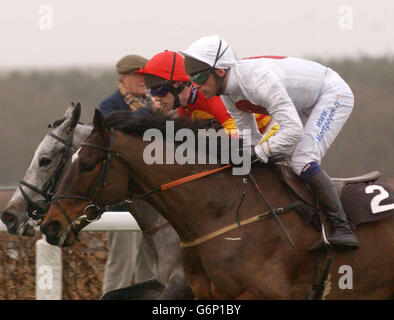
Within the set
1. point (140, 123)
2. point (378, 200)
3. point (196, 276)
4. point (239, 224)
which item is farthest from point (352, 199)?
point (140, 123)

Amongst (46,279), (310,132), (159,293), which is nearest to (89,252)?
(46,279)

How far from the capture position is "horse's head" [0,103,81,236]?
4637mm

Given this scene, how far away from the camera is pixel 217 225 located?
3982 millimetres

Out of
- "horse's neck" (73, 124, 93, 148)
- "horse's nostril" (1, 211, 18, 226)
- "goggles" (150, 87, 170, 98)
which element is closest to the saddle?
"goggles" (150, 87, 170, 98)

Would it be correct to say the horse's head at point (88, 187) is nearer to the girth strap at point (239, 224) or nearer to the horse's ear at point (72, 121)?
the girth strap at point (239, 224)

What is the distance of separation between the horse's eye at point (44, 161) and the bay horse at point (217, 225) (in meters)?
0.72

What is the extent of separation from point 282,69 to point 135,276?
1907 millimetres

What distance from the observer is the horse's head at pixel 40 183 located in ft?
15.2

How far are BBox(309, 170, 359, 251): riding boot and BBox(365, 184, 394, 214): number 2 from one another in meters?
0.19

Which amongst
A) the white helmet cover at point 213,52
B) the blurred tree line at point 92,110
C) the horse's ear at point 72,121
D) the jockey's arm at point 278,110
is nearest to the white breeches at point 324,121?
the jockey's arm at point 278,110

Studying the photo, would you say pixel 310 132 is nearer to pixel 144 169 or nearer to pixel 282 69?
pixel 282 69

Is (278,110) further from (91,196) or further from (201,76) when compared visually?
(91,196)

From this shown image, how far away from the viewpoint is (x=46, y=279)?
215 inches

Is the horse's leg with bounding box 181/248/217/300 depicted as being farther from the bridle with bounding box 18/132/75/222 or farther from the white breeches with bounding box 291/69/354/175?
the bridle with bounding box 18/132/75/222
